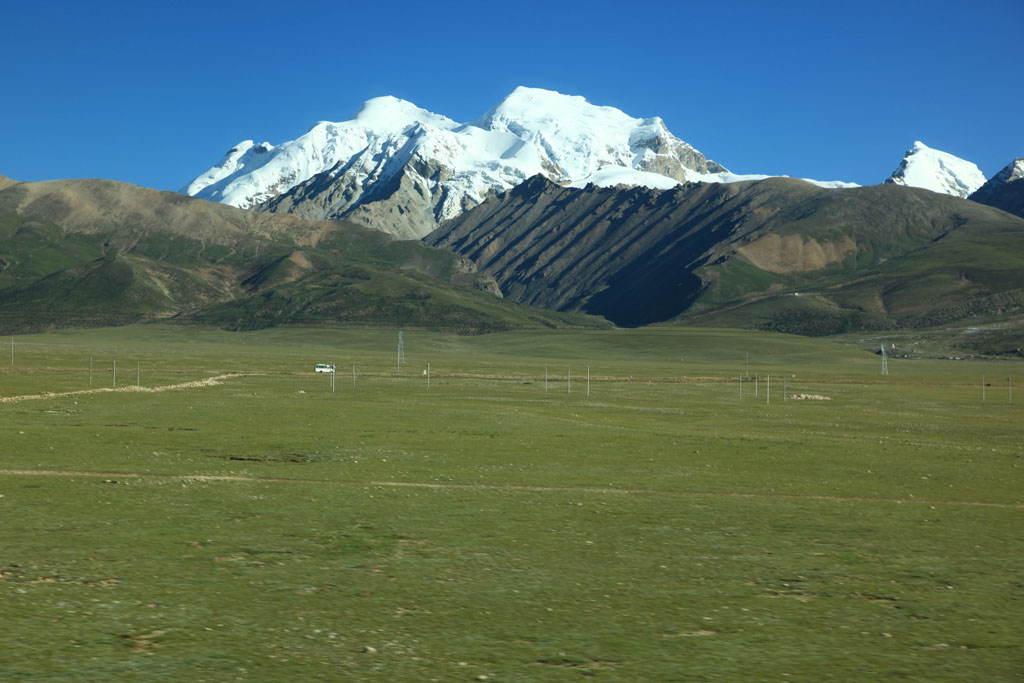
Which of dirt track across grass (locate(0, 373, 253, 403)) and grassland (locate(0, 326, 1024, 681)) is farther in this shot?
dirt track across grass (locate(0, 373, 253, 403))

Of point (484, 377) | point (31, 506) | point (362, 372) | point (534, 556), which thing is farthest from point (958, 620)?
point (362, 372)

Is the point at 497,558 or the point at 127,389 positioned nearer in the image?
the point at 497,558

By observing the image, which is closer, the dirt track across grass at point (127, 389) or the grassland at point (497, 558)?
the grassland at point (497, 558)

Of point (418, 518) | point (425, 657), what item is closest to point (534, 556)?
point (418, 518)

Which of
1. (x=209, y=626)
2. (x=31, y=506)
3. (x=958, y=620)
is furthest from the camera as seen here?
(x=31, y=506)

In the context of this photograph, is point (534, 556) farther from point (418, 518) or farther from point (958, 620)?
point (958, 620)

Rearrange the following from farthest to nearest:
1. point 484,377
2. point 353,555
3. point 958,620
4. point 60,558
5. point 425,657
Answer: point 484,377, point 353,555, point 60,558, point 958,620, point 425,657

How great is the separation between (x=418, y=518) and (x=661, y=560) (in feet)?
21.7

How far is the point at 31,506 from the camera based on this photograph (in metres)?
22.5

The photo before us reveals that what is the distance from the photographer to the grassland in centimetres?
1251

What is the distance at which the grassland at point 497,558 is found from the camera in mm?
12508

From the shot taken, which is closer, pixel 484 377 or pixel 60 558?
pixel 60 558

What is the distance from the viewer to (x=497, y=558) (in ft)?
60.3

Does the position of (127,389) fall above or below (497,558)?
below
